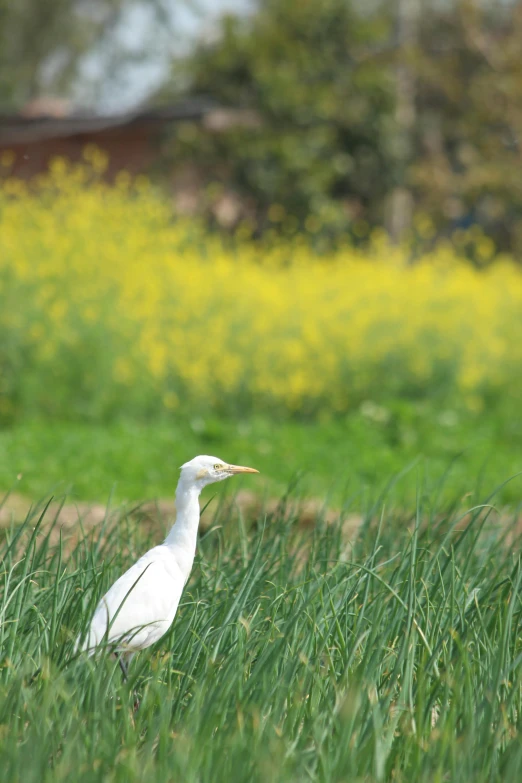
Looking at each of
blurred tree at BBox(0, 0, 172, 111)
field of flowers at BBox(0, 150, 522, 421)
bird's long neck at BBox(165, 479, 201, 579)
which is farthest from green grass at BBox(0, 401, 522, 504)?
blurred tree at BBox(0, 0, 172, 111)

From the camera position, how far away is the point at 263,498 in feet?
12.8

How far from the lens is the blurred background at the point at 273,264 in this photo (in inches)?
303

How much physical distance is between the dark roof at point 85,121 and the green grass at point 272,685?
1384 cm

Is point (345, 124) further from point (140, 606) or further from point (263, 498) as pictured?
point (140, 606)

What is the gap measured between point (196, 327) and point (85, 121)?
358 inches

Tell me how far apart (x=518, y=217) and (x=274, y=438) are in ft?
36.7

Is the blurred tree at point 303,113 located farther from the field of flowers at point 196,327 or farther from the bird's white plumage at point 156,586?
the bird's white plumage at point 156,586

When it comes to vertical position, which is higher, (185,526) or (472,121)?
(472,121)

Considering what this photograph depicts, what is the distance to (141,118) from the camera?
54.3 ft

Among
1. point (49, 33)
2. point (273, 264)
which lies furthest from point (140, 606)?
point (49, 33)

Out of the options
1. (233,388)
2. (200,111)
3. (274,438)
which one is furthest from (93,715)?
(200,111)

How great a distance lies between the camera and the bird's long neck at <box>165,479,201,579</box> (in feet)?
7.75

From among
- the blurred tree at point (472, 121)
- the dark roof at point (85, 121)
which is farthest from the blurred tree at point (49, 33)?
the blurred tree at point (472, 121)

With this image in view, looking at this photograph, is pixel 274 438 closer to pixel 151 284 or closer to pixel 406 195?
pixel 151 284
